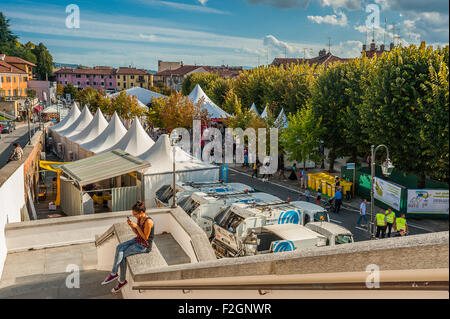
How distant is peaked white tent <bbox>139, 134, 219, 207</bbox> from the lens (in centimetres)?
2002

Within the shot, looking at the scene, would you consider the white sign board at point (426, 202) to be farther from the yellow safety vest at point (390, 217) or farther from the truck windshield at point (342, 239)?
the truck windshield at point (342, 239)

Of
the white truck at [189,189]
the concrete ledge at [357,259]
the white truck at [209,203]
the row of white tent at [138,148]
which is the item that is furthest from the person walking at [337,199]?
the concrete ledge at [357,259]

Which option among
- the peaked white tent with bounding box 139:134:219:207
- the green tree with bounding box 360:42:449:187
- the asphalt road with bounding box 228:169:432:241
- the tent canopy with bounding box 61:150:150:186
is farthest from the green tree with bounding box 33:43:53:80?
the green tree with bounding box 360:42:449:187

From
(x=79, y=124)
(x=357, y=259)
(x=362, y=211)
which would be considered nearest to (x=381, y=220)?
(x=362, y=211)

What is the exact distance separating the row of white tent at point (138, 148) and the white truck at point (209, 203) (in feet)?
12.3

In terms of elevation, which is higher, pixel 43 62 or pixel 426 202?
pixel 43 62

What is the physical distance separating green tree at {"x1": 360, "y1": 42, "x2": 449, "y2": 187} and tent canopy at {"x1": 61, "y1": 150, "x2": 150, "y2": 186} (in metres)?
12.2

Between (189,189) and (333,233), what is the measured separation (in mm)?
7507

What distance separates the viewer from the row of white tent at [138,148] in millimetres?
20487

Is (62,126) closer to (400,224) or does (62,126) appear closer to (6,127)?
(6,127)

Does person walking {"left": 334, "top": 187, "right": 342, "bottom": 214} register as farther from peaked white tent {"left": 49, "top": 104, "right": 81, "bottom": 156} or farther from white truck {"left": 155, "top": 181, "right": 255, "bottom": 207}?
peaked white tent {"left": 49, "top": 104, "right": 81, "bottom": 156}

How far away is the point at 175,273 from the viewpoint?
4824 millimetres

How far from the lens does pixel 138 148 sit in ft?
78.8
